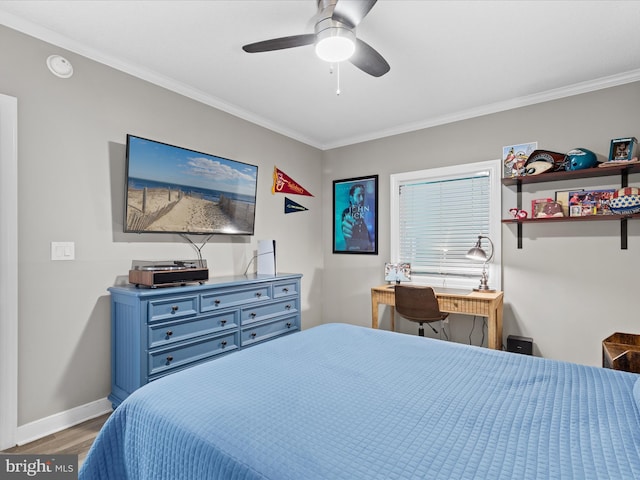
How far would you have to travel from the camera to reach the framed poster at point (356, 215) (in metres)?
4.26

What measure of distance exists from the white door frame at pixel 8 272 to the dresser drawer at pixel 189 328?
78 centimetres

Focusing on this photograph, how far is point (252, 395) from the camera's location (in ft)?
4.06

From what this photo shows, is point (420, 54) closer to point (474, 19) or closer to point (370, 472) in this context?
point (474, 19)

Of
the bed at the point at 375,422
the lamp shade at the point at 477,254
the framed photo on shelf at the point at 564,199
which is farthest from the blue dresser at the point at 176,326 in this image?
the framed photo on shelf at the point at 564,199

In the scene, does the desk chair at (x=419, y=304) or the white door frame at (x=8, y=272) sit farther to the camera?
the desk chair at (x=419, y=304)

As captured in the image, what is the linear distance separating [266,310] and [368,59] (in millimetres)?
2183

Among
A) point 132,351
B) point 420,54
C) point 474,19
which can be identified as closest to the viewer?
point 474,19

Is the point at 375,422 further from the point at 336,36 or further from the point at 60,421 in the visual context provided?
the point at 60,421

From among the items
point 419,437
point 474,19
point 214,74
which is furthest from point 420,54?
point 419,437

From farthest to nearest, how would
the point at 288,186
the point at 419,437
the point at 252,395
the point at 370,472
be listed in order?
the point at 288,186
the point at 252,395
the point at 419,437
the point at 370,472

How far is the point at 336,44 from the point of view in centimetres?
188

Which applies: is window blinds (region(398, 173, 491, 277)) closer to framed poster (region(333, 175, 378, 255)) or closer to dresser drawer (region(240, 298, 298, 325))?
framed poster (region(333, 175, 378, 255))

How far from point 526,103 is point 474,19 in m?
1.51

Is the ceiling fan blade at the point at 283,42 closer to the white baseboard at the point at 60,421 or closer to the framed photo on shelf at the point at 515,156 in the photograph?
the framed photo on shelf at the point at 515,156
